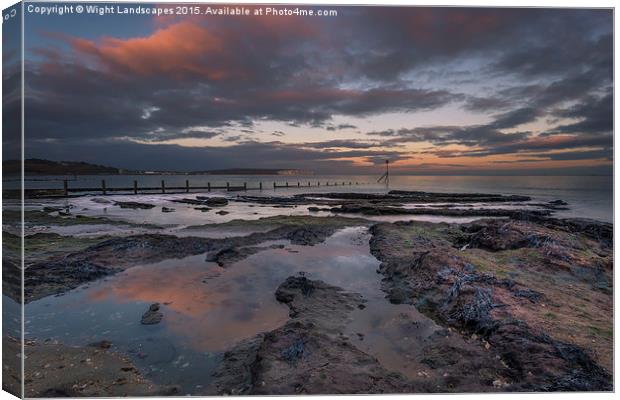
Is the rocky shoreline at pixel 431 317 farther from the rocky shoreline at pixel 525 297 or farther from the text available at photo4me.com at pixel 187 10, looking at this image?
the text available at photo4me.com at pixel 187 10

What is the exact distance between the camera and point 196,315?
240 inches

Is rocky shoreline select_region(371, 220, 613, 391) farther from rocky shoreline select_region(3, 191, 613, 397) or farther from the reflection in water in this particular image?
the reflection in water

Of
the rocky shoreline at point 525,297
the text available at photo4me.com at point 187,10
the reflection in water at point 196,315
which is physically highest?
the text available at photo4me.com at point 187,10

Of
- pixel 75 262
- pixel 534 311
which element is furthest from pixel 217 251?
pixel 534 311

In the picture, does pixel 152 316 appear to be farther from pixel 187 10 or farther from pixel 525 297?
pixel 525 297

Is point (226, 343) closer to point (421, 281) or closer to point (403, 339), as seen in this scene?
point (403, 339)

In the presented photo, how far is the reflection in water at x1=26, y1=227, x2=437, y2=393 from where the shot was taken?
4.85 metres

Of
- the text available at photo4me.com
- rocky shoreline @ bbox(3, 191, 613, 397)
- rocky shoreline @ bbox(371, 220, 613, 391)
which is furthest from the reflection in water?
the text available at photo4me.com

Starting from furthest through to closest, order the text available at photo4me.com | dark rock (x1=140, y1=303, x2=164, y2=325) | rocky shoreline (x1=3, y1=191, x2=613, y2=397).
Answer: dark rock (x1=140, y1=303, x2=164, y2=325) < the text available at photo4me.com < rocky shoreline (x1=3, y1=191, x2=613, y2=397)

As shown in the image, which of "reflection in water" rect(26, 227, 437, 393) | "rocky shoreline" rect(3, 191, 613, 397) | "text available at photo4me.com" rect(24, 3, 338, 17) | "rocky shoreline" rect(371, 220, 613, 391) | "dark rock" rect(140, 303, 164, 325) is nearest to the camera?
"rocky shoreline" rect(3, 191, 613, 397)

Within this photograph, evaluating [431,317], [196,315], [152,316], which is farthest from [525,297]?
[152,316]

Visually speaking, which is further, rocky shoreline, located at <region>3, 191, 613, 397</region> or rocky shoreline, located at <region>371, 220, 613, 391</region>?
Result: rocky shoreline, located at <region>371, 220, 613, 391</region>

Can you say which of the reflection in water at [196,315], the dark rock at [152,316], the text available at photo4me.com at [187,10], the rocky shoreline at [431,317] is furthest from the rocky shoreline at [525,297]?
the text available at photo4me.com at [187,10]

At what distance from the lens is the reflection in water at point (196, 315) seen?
485cm
